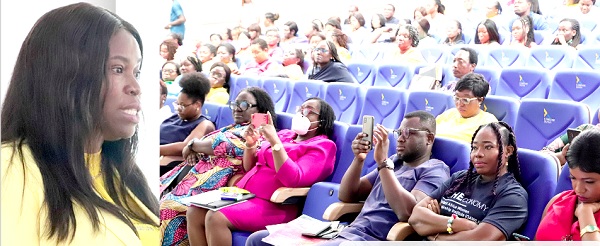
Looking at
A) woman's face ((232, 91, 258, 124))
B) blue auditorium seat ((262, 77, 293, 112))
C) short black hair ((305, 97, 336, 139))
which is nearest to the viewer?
short black hair ((305, 97, 336, 139))

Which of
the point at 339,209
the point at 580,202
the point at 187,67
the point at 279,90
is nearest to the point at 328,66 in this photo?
the point at 279,90

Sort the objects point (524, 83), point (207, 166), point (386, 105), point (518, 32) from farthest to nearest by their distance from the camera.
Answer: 1. point (518, 32)
2. point (524, 83)
3. point (386, 105)
4. point (207, 166)

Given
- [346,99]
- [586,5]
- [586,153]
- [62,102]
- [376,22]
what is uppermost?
[62,102]

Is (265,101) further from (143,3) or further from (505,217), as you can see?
(143,3)

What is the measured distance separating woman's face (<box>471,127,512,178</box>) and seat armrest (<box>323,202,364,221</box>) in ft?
1.98

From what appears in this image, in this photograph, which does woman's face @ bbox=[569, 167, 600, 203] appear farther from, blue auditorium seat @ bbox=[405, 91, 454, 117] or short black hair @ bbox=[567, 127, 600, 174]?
blue auditorium seat @ bbox=[405, 91, 454, 117]

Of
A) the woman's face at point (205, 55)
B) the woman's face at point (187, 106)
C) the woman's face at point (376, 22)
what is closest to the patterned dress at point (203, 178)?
the woman's face at point (187, 106)

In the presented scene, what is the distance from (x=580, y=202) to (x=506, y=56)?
3203 mm

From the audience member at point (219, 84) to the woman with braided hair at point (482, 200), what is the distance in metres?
2.62

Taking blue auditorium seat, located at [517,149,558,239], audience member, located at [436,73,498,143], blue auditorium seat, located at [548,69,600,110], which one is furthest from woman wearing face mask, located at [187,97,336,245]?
blue auditorium seat, located at [548,69,600,110]

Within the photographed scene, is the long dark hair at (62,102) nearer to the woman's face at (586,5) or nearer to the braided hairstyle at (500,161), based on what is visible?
the braided hairstyle at (500,161)

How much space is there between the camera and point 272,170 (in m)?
3.21

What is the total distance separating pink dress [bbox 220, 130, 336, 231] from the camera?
3.03m

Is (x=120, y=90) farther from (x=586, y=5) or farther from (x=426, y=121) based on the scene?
(x=586, y=5)
